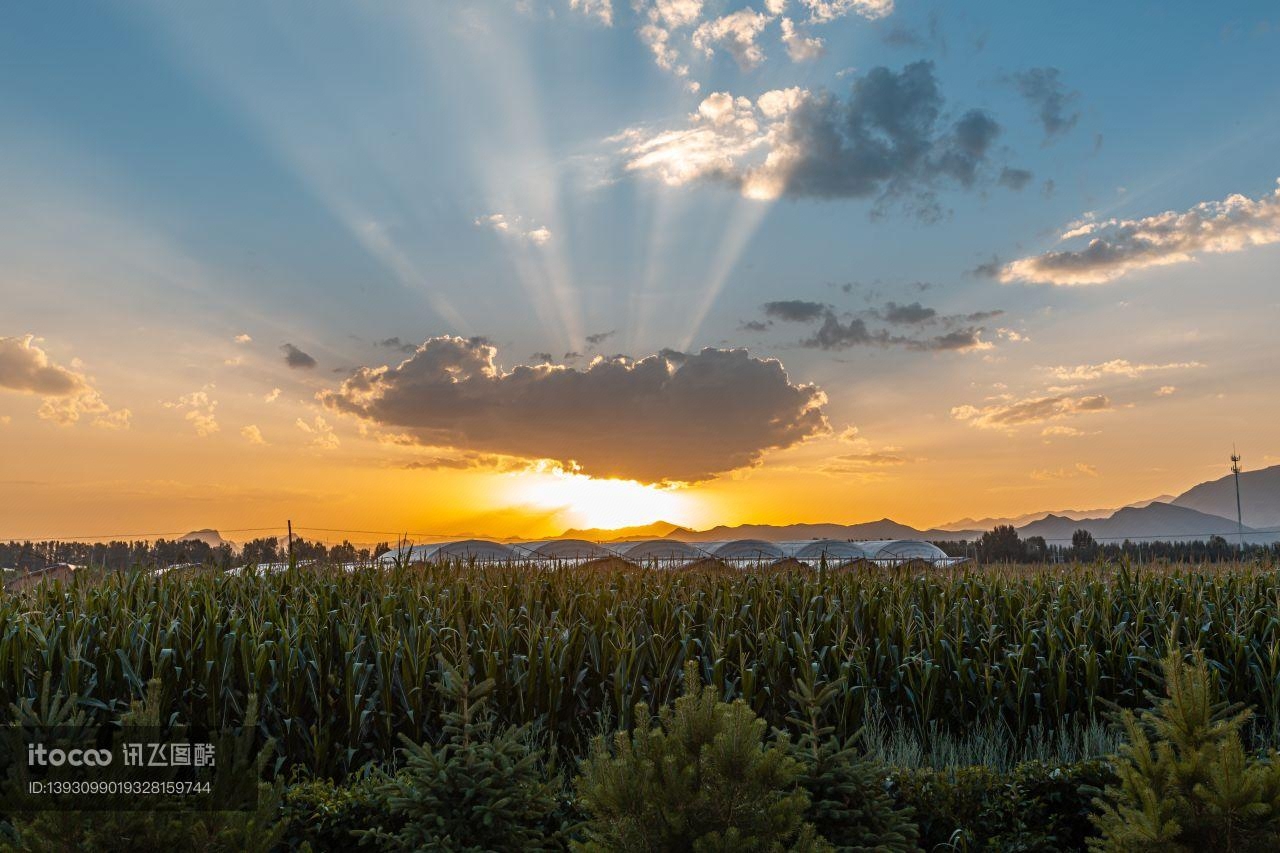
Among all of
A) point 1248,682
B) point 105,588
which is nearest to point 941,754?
point 1248,682

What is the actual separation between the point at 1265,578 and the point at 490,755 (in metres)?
13.3

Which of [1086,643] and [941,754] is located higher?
[1086,643]

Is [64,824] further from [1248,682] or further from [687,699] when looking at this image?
[1248,682]

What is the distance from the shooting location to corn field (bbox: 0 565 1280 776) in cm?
763

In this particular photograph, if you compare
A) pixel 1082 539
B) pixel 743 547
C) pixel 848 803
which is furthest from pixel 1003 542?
pixel 848 803

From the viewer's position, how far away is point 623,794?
3758 mm

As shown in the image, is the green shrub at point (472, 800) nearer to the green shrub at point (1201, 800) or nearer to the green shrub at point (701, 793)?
the green shrub at point (701, 793)

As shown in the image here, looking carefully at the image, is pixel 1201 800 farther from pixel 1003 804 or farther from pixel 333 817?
pixel 333 817

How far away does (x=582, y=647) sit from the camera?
8.22m

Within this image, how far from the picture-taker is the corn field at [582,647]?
300 inches

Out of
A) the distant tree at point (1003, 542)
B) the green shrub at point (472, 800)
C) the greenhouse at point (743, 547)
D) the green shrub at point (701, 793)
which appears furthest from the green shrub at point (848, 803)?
the distant tree at point (1003, 542)

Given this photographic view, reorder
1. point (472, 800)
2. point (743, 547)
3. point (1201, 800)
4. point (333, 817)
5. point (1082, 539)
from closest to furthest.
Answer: point (1201, 800) → point (472, 800) → point (333, 817) → point (743, 547) → point (1082, 539)

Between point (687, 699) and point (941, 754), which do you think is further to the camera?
point (941, 754)

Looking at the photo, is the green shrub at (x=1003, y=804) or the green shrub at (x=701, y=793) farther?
the green shrub at (x=1003, y=804)
